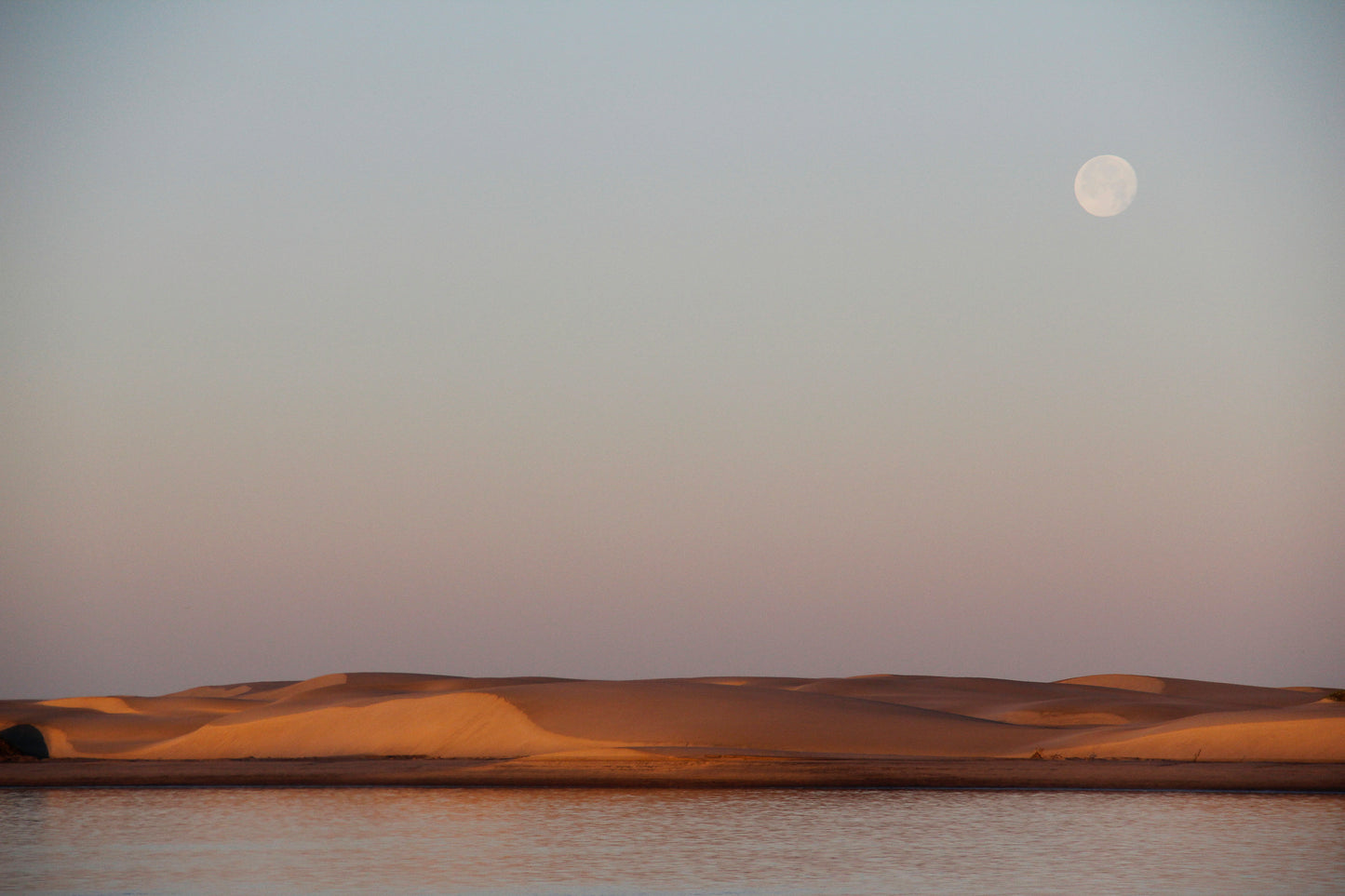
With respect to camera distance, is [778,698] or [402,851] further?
[778,698]

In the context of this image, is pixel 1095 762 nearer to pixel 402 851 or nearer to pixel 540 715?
pixel 540 715

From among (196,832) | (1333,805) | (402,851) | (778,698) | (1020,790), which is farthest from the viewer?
(778,698)

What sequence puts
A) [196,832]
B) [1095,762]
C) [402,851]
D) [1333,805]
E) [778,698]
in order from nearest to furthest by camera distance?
[402,851] → [196,832] → [1333,805] → [1095,762] → [778,698]

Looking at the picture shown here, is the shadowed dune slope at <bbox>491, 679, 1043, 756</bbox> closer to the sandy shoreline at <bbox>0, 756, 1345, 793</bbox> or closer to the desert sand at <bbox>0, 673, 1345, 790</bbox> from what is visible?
the desert sand at <bbox>0, 673, 1345, 790</bbox>

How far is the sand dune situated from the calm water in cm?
666

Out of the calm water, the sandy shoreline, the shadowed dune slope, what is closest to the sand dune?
the shadowed dune slope

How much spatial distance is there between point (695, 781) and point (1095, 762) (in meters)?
8.44

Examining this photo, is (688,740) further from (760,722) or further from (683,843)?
(683,843)

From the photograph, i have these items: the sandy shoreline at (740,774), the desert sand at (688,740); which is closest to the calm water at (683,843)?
the sandy shoreline at (740,774)

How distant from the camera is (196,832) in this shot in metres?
22.6

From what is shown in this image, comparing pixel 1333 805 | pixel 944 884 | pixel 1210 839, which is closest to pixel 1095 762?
pixel 1333 805

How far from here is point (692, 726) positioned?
38.2m

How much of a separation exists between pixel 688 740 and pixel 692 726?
1168 millimetres

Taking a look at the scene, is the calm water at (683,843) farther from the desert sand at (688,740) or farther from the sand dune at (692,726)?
the sand dune at (692,726)
